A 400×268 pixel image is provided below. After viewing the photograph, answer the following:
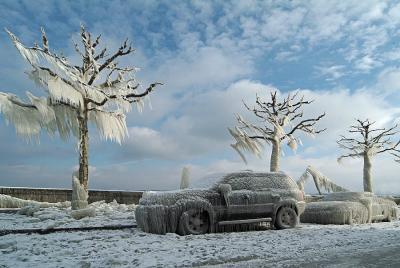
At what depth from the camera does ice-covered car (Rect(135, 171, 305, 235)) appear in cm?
997

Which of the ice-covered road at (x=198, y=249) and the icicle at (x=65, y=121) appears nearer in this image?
the ice-covered road at (x=198, y=249)

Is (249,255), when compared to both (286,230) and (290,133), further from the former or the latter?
(290,133)

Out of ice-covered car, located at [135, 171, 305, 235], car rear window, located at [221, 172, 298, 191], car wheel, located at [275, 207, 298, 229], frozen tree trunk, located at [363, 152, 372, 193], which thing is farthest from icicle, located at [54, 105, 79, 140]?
frozen tree trunk, located at [363, 152, 372, 193]

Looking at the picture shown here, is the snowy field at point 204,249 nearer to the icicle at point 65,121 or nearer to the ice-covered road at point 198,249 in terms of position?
the ice-covered road at point 198,249

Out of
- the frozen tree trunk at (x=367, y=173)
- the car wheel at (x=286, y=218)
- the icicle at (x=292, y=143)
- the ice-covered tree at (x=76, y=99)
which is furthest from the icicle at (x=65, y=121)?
the frozen tree trunk at (x=367, y=173)

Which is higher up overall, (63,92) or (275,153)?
(63,92)

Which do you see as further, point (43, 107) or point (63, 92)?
point (43, 107)

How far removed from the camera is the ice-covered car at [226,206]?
9969 millimetres

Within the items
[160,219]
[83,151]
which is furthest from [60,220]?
[83,151]

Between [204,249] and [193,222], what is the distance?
2323 mm

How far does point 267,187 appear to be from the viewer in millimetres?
11555

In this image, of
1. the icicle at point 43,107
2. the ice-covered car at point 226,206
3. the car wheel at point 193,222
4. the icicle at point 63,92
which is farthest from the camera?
the icicle at point 43,107

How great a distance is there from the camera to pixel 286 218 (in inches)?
456

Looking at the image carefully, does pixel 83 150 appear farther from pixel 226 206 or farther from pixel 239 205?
pixel 239 205
